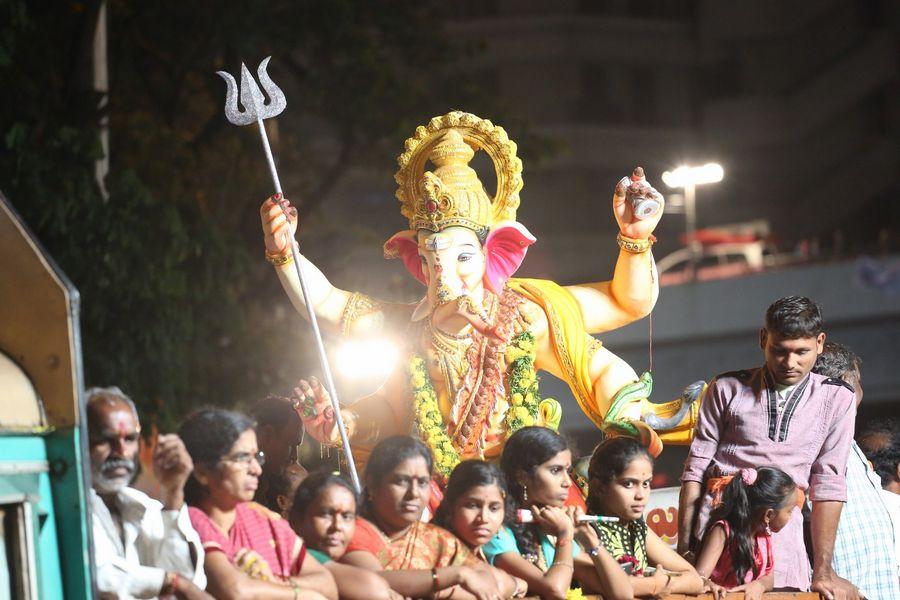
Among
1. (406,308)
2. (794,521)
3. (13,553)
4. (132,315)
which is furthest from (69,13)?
(13,553)

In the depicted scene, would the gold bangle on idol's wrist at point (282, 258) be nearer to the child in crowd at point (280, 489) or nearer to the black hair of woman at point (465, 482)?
the child in crowd at point (280, 489)

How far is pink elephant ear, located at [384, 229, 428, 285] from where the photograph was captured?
26.3 feet

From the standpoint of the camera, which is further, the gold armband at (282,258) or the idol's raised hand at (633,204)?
the gold armband at (282,258)

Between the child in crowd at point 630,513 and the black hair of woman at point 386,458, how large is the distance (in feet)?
2.70

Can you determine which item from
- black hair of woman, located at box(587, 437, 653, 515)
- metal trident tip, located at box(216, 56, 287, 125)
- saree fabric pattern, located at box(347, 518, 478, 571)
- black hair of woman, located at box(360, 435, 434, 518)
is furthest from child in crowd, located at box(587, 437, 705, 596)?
metal trident tip, located at box(216, 56, 287, 125)

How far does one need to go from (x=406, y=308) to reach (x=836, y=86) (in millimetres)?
23597

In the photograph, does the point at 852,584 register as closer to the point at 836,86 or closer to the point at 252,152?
the point at 252,152

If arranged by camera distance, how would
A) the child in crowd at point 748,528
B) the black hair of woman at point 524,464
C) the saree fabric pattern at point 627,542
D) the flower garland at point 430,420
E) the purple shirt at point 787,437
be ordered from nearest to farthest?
the black hair of woman at point 524,464, the saree fabric pattern at point 627,542, the child in crowd at point 748,528, the purple shirt at point 787,437, the flower garland at point 430,420

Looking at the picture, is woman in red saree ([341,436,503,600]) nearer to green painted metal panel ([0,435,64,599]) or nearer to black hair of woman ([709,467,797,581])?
green painted metal panel ([0,435,64,599])

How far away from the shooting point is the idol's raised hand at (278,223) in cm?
754

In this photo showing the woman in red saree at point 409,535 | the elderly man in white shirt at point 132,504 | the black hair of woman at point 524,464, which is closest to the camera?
the elderly man in white shirt at point 132,504

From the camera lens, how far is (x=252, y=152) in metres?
17.0

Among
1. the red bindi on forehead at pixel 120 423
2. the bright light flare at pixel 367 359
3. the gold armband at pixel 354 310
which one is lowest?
the red bindi on forehead at pixel 120 423

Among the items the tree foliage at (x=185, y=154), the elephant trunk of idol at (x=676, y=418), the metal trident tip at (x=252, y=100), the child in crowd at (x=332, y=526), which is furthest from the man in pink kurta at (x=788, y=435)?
the tree foliage at (x=185, y=154)
